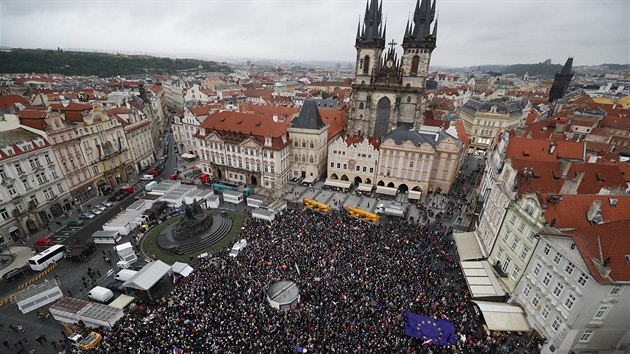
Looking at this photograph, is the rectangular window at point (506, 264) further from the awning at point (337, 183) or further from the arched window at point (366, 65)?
the arched window at point (366, 65)

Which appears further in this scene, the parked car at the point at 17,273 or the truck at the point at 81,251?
the truck at the point at 81,251

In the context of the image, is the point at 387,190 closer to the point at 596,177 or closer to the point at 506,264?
the point at 506,264

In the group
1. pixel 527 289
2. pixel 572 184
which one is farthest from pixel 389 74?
pixel 527 289

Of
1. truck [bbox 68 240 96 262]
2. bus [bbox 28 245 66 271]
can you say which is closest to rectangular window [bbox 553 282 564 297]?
truck [bbox 68 240 96 262]

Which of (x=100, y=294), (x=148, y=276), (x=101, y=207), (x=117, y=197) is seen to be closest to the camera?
(x=100, y=294)

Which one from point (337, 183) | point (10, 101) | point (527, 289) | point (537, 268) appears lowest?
point (337, 183)

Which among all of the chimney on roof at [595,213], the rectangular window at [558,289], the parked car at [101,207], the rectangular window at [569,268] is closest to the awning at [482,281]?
the rectangular window at [558,289]

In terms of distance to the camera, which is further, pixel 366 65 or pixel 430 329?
pixel 366 65
